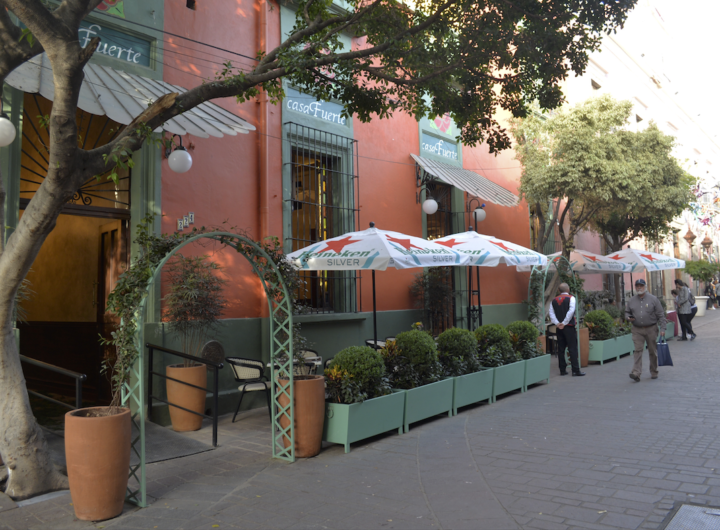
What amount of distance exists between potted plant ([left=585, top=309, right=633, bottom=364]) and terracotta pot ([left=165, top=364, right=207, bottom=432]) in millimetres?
9085

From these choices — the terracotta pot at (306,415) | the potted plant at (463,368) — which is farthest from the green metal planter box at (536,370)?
the terracotta pot at (306,415)

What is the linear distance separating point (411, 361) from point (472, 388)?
1400 mm

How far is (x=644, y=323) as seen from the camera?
10234 millimetres

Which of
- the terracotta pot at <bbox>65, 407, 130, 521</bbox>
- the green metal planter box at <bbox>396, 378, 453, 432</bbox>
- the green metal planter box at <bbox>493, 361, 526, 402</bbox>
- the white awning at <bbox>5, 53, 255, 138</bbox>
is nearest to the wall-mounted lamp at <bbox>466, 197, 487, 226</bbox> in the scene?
the green metal planter box at <bbox>493, 361, 526, 402</bbox>

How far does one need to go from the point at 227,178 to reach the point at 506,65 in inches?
175

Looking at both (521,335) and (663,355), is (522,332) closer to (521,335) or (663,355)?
(521,335)

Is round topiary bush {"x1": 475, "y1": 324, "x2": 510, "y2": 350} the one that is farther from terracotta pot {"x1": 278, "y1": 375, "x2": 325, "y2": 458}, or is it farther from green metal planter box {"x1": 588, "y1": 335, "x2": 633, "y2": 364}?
green metal planter box {"x1": 588, "y1": 335, "x2": 633, "y2": 364}

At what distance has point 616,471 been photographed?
5199 mm

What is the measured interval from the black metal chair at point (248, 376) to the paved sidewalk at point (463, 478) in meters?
0.48

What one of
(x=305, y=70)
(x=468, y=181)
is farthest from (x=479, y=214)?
(x=305, y=70)

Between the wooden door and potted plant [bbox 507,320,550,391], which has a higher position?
the wooden door

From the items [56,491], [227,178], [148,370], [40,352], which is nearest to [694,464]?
[56,491]

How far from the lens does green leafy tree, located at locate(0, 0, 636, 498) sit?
14.7ft

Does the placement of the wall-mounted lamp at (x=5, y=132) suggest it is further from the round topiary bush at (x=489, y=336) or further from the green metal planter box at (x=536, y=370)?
the green metal planter box at (x=536, y=370)
